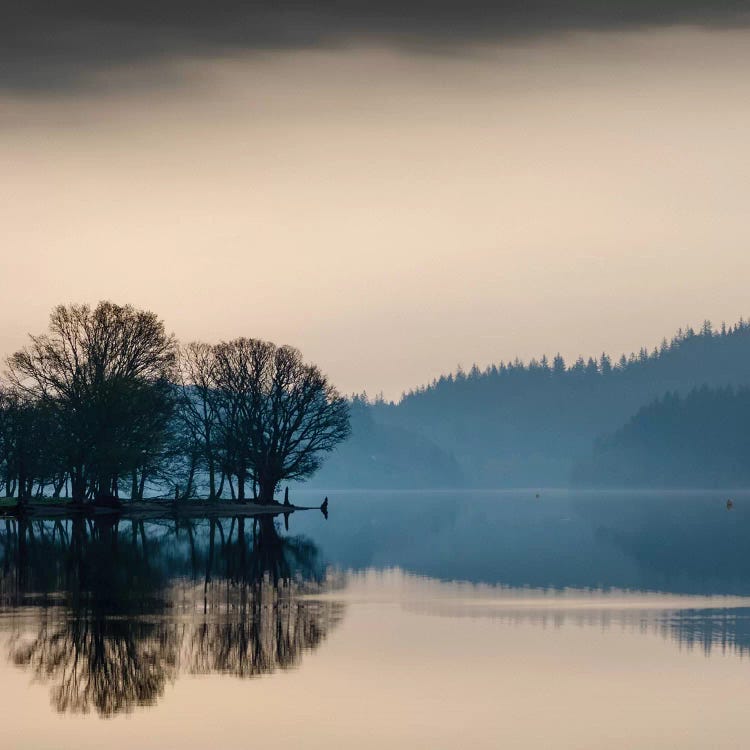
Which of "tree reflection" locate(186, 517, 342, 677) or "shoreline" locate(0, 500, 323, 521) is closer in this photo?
"tree reflection" locate(186, 517, 342, 677)

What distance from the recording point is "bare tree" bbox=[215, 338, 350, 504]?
131 metres

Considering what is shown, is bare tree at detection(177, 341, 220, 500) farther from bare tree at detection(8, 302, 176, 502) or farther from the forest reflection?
the forest reflection

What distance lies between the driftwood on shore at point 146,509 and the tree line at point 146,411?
5.24 feet

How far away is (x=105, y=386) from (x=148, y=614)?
236 feet

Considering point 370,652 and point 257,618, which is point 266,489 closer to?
point 257,618

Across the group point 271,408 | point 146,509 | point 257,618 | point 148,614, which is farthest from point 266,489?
point 257,618

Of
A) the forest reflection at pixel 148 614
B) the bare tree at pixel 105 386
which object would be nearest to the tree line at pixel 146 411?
the bare tree at pixel 105 386

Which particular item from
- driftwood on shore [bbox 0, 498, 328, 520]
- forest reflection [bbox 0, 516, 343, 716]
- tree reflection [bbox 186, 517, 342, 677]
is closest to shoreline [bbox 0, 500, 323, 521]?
driftwood on shore [bbox 0, 498, 328, 520]

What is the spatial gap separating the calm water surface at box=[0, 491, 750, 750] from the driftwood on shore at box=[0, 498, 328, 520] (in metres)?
45.3

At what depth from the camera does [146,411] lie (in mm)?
112500

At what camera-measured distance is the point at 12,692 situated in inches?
1133

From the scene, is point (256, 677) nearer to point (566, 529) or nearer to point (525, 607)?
point (525, 607)

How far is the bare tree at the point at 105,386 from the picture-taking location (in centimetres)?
11038

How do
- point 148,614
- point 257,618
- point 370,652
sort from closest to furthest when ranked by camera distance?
point 370,652, point 257,618, point 148,614
